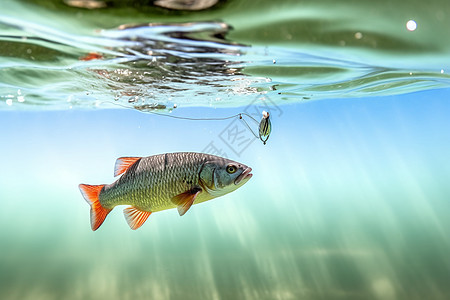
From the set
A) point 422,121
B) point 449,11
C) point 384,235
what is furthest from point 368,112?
point 449,11

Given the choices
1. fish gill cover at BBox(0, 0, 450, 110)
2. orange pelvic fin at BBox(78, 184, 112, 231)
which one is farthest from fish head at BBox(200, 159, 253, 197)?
fish gill cover at BBox(0, 0, 450, 110)

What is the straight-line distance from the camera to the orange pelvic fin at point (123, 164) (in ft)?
14.7

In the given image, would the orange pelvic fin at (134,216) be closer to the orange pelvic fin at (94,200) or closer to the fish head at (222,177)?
the orange pelvic fin at (94,200)

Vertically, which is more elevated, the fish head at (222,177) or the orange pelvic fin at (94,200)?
the orange pelvic fin at (94,200)

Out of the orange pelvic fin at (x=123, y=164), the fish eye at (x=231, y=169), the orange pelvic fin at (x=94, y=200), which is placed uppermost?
the orange pelvic fin at (x=123, y=164)

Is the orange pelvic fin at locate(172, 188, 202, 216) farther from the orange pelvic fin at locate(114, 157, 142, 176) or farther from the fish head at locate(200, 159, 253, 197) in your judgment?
the orange pelvic fin at locate(114, 157, 142, 176)

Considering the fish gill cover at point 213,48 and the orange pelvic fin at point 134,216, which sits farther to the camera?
the fish gill cover at point 213,48

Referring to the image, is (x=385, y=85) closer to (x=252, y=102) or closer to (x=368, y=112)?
(x=252, y=102)

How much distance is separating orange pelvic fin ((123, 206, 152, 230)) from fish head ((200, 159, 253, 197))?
90cm

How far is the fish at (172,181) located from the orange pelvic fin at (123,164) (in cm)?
7

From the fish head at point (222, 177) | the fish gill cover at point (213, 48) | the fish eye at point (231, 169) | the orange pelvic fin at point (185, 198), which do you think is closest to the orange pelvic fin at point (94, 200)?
the orange pelvic fin at point (185, 198)

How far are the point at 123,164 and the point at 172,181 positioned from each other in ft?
2.75

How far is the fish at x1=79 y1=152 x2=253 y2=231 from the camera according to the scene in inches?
161

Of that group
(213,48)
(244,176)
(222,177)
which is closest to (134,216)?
(222,177)
